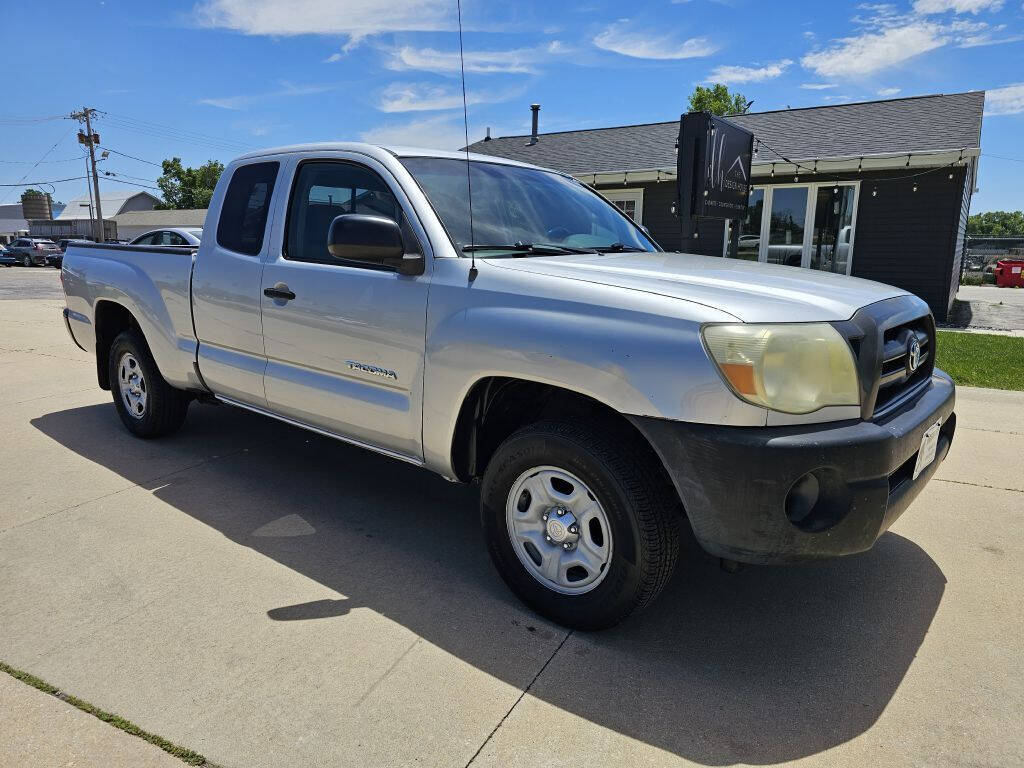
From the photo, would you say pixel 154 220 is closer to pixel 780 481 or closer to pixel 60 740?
pixel 60 740

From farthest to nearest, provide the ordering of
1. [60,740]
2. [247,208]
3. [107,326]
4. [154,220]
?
[154,220]
[107,326]
[247,208]
[60,740]

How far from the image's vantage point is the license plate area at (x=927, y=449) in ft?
8.62

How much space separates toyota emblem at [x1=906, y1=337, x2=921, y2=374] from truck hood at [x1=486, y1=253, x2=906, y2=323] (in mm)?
207

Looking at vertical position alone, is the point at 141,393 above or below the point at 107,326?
below

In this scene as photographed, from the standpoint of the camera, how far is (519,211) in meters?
3.44

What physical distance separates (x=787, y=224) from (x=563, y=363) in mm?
13817

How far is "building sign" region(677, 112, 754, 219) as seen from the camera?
330 inches

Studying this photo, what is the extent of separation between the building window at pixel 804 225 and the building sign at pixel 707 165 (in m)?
4.72

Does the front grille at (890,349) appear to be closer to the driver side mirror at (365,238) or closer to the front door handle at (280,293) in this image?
the driver side mirror at (365,238)

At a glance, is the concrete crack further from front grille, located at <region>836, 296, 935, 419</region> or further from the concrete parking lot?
front grille, located at <region>836, 296, 935, 419</region>

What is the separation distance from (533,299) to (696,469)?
0.85 metres

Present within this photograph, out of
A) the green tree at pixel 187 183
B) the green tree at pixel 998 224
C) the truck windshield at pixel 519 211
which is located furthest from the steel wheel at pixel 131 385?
the green tree at pixel 998 224

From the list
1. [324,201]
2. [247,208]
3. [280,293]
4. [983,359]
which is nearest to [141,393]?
[247,208]

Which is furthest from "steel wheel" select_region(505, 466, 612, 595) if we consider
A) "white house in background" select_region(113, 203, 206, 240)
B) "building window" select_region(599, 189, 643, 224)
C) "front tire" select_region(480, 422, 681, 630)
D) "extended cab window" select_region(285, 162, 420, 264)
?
"white house in background" select_region(113, 203, 206, 240)
